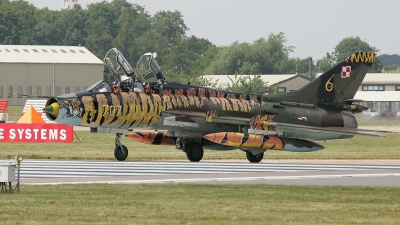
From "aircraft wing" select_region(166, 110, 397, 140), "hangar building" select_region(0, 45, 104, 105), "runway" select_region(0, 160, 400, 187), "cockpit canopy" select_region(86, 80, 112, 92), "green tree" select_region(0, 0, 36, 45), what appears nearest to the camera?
"runway" select_region(0, 160, 400, 187)

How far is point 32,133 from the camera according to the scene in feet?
129

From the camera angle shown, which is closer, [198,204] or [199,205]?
[199,205]

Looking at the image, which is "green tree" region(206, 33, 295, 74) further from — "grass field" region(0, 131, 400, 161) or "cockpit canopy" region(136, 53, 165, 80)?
"cockpit canopy" region(136, 53, 165, 80)

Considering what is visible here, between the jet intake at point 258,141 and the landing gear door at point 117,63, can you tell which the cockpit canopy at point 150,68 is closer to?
the landing gear door at point 117,63

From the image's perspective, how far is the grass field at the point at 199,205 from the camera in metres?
13.8

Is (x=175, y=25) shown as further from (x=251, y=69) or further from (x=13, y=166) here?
(x=13, y=166)

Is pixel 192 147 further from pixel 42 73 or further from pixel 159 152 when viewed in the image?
pixel 42 73

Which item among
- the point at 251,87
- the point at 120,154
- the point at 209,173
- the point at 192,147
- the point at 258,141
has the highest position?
the point at 251,87

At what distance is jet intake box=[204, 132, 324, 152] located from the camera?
86.7 ft

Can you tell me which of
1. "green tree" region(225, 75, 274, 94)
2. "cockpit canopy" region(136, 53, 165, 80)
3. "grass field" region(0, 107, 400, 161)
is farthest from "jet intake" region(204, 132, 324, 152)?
"green tree" region(225, 75, 274, 94)

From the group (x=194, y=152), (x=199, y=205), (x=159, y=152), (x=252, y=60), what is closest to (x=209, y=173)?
(x=194, y=152)

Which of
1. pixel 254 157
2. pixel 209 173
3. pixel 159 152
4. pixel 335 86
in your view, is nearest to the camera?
pixel 209 173

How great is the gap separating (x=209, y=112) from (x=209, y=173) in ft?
16.7

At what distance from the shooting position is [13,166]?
55.9 feet
